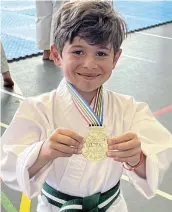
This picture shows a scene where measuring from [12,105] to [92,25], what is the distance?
257 centimetres

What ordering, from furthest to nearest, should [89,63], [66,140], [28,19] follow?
[28,19]
[89,63]
[66,140]

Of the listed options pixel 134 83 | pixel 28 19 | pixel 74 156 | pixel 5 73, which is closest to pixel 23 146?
pixel 74 156

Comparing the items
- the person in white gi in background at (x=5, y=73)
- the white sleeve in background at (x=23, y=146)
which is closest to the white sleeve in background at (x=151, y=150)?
the white sleeve in background at (x=23, y=146)

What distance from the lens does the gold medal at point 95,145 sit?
4.19 ft

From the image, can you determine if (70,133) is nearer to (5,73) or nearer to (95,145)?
(95,145)

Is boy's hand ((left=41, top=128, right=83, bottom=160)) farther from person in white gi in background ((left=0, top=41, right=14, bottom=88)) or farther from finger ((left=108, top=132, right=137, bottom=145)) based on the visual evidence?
person in white gi in background ((left=0, top=41, right=14, bottom=88))

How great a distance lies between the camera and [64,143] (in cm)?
122

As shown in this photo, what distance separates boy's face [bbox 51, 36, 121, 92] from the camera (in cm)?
136

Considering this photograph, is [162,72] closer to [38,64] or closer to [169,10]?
[38,64]

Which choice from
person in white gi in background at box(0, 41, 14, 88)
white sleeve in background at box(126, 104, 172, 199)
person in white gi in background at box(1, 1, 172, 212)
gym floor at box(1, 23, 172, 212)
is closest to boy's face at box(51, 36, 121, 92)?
person in white gi in background at box(1, 1, 172, 212)

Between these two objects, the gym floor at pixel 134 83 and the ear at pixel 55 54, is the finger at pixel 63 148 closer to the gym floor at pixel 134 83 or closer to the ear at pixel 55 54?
the ear at pixel 55 54

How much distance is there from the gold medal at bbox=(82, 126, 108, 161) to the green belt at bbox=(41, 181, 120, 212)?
241 mm

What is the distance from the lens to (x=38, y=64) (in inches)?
200

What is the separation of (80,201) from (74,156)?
0.16 m
